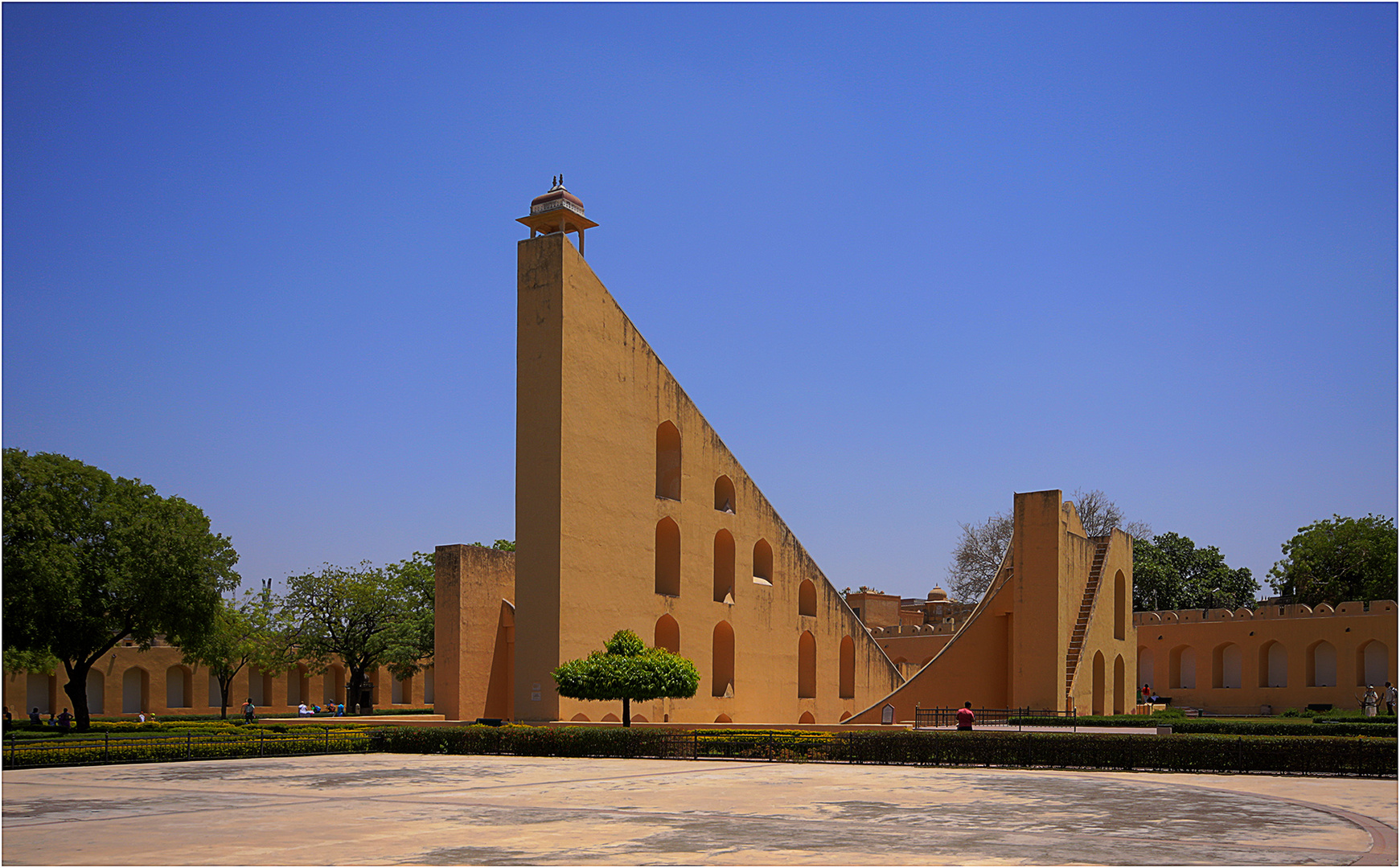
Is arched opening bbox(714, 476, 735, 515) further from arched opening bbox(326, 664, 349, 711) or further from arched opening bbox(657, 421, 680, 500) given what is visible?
arched opening bbox(326, 664, 349, 711)

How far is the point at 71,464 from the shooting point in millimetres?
27672

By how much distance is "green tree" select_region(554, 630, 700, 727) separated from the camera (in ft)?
68.7

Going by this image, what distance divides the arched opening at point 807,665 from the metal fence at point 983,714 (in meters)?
4.61

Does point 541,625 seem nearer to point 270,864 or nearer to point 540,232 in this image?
point 540,232

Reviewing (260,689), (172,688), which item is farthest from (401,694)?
(172,688)

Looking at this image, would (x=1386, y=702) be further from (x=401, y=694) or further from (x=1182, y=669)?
(x=401, y=694)

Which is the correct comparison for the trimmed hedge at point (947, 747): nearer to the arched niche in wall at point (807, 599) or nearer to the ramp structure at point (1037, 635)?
the ramp structure at point (1037, 635)

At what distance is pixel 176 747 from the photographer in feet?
59.2

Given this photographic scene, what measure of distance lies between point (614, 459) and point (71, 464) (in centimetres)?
1293

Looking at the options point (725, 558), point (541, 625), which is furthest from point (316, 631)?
point (541, 625)

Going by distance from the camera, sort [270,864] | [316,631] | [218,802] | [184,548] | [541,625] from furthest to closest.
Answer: [316,631] < [184,548] < [541,625] < [218,802] < [270,864]

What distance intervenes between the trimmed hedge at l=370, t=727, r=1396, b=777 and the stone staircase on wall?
32.6 ft

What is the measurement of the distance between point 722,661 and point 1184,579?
3127cm

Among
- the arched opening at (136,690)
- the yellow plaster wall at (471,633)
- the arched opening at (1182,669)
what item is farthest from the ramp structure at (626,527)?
the arched opening at (136,690)
